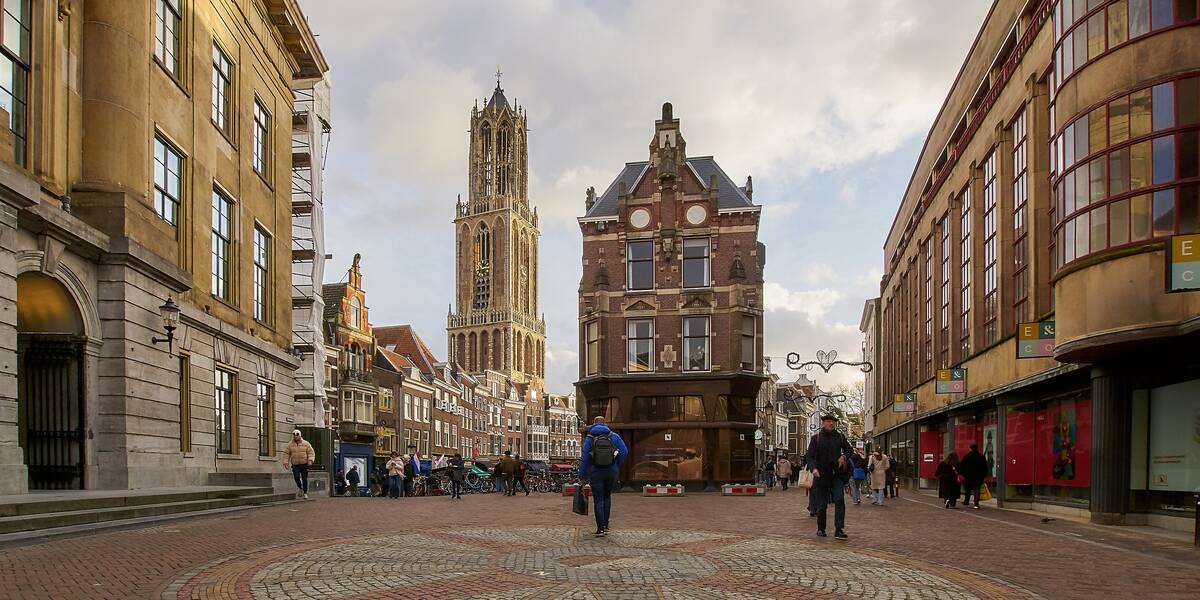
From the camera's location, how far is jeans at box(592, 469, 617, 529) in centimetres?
1370

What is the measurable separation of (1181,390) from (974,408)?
14.3 metres

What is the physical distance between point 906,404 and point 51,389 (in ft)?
100.0

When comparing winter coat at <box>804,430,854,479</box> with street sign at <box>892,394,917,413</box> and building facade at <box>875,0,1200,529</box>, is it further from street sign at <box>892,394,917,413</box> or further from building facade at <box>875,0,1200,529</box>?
street sign at <box>892,394,917,413</box>

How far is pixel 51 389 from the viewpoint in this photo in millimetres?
16609

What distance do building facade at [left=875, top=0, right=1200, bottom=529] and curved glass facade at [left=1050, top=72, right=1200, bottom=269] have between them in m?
0.02

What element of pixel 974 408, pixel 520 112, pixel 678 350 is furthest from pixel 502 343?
pixel 974 408

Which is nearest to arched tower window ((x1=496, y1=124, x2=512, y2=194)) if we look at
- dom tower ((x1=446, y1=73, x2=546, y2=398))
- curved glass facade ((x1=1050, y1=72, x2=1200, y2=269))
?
dom tower ((x1=446, y1=73, x2=546, y2=398))

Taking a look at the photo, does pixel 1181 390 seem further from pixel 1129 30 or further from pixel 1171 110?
pixel 1129 30

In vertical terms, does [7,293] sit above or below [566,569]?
above

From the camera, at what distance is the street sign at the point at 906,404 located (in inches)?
1508

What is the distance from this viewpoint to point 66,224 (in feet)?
50.5

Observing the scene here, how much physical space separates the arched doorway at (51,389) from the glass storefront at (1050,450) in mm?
18293

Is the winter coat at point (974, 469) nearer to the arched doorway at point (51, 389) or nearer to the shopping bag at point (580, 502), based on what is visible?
the shopping bag at point (580, 502)

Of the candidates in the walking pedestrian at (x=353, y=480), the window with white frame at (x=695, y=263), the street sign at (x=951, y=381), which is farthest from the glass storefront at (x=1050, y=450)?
the walking pedestrian at (x=353, y=480)
